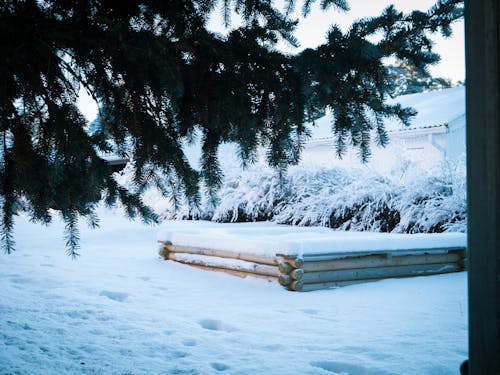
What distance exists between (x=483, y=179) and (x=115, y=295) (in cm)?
463

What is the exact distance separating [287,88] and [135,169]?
3.68 feet

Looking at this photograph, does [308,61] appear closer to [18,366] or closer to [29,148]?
[29,148]

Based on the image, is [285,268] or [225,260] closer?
[285,268]

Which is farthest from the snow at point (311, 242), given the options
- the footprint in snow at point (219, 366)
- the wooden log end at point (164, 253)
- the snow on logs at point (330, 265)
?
the footprint in snow at point (219, 366)

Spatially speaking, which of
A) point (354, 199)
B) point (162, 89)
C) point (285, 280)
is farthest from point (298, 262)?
point (354, 199)

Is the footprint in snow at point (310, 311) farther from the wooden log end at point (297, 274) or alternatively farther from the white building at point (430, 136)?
the white building at point (430, 136)

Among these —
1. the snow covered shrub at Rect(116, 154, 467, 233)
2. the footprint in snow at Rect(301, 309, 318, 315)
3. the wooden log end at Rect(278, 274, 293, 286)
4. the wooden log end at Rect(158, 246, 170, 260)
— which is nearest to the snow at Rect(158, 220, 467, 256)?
the wooden log end at Rect(158, 246, 170, 260)

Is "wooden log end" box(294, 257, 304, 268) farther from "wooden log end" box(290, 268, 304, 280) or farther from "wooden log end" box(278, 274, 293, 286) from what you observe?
"wooden log end" box(278, 274, 293, 286)

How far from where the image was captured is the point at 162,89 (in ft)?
9.13

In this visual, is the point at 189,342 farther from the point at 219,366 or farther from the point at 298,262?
the point at 298,262

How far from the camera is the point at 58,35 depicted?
9.07ft

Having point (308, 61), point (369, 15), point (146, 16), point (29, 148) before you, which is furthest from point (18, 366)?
point (369, 15)

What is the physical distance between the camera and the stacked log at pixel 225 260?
6020 millimetres

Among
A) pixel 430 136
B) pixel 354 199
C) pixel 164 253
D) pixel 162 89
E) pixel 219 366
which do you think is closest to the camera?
pixel 162 89
